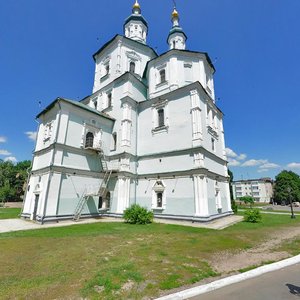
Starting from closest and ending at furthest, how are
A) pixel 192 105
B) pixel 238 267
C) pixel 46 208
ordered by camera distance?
pixel 238 267 → pixel 46 208 → pixel 192 105

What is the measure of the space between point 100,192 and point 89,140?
5.82 meters

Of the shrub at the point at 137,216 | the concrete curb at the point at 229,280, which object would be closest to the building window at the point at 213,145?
the shrub at the point at 137,216

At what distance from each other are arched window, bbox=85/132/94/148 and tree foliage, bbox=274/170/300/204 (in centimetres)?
6964

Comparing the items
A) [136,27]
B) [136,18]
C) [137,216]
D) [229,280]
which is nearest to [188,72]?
[136,27]

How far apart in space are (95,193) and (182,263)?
1476 centimetres

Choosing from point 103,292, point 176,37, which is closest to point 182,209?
point 103,292

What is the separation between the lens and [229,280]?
5.19 metres

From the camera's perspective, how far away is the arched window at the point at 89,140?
2034cm

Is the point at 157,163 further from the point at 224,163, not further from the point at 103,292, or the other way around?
the point at 103,292

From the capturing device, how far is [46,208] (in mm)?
15797

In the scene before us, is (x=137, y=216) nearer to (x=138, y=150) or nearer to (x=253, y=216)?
(x=138, y=150)

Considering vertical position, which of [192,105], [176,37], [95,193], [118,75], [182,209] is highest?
[176,37]

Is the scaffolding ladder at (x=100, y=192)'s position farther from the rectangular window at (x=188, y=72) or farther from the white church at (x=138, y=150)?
the rectangular window at (x=188, y=72)

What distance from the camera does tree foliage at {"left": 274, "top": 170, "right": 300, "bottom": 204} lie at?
64.5 metres
